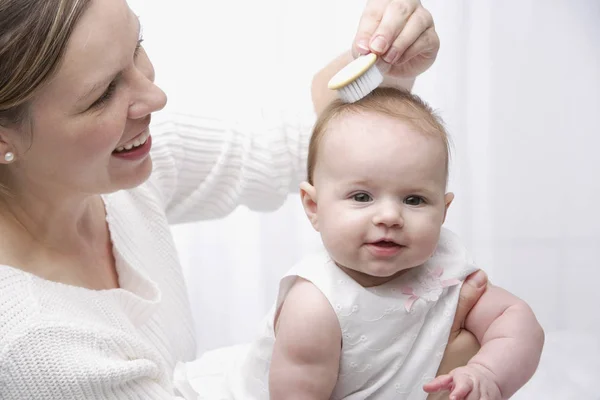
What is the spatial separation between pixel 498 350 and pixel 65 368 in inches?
22.0

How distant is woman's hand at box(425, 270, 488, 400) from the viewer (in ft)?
3.79

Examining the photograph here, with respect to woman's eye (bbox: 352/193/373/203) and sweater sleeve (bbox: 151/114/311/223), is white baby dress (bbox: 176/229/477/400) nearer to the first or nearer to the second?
woman's eye (bbox: 352/193/373/203)

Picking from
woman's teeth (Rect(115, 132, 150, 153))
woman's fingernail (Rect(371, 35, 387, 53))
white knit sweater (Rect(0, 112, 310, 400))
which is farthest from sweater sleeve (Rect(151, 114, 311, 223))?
woman's fingernail (Rect(371, 35, 387, 53))

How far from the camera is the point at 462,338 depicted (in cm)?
117

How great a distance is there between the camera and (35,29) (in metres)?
1.08

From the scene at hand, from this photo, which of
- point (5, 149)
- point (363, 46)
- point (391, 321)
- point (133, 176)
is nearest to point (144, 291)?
point (133, 176)

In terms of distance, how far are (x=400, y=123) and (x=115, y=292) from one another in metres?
0.51

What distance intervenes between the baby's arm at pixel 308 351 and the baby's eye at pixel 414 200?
0.55 ft

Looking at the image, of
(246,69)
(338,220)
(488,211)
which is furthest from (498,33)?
(338,220)

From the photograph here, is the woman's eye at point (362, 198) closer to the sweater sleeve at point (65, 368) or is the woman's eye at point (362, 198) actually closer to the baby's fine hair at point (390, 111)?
the baby's fine hair at point (390, 111)

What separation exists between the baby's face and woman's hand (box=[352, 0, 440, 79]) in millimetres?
88

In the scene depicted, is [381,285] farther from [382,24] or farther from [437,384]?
[382,24]

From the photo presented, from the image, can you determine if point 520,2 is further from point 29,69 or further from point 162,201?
point 29,69

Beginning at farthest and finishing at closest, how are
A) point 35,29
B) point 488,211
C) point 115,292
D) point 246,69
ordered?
point 488,211 < point 246,69 < point 115,292 < point 35,29
